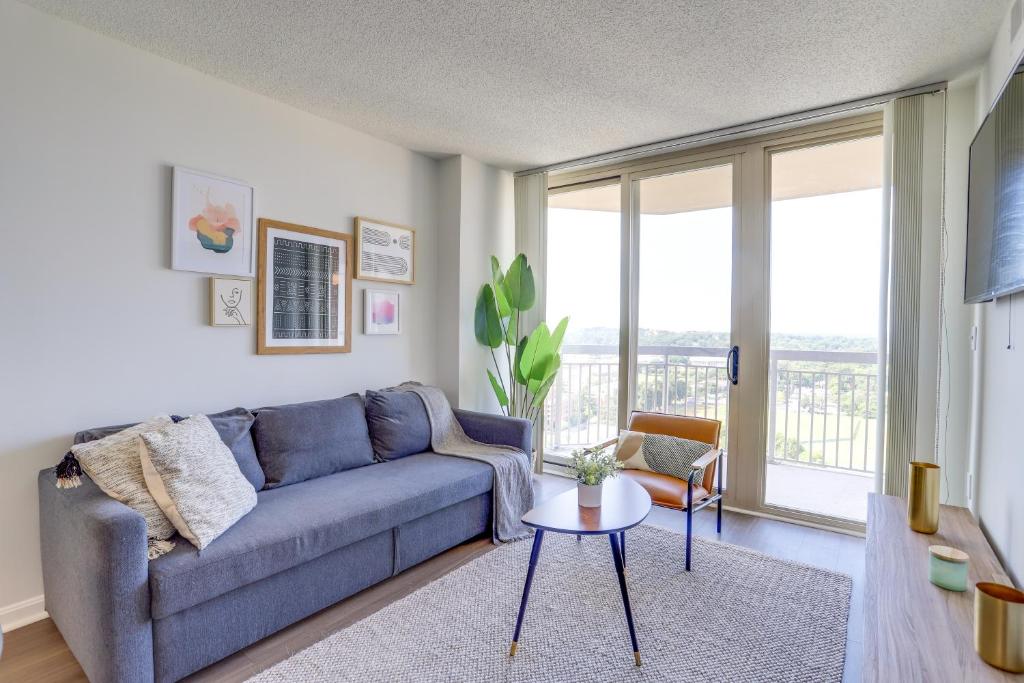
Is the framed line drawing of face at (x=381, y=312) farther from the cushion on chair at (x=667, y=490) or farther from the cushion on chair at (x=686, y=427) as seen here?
the cushion on chair at (x=667, y=490)

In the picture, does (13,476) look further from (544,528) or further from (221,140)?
(544,528)

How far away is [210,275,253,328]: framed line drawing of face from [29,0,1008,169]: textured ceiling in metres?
1.08

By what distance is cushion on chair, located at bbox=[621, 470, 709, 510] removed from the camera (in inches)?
106

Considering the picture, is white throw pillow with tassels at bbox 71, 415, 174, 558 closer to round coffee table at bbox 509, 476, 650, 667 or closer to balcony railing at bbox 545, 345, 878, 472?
round coffee table at bbox 509, 476, 650, 667

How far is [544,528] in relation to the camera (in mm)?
1952

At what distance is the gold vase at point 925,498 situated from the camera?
6.07 feet

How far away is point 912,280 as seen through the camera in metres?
2.79

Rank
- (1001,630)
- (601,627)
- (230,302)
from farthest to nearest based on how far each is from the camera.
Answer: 1. (230,302)
2. (601,627)
3. (1001,630)

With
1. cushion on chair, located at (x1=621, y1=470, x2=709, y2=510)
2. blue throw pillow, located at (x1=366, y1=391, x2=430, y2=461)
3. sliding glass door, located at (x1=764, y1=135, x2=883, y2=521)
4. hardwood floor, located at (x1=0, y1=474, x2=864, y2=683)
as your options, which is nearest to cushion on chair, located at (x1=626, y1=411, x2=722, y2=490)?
cushion on chair, located at (x1=621, y1=470, x2=709, y2=510)

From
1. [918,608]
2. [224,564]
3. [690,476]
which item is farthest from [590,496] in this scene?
[224,564]

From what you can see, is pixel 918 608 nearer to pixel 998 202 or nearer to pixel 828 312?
pixel 998 202

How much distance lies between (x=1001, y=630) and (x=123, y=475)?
261 cm

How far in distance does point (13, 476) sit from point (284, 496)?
3.42 ft

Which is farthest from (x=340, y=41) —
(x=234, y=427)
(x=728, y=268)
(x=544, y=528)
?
(x=728, y=268)
